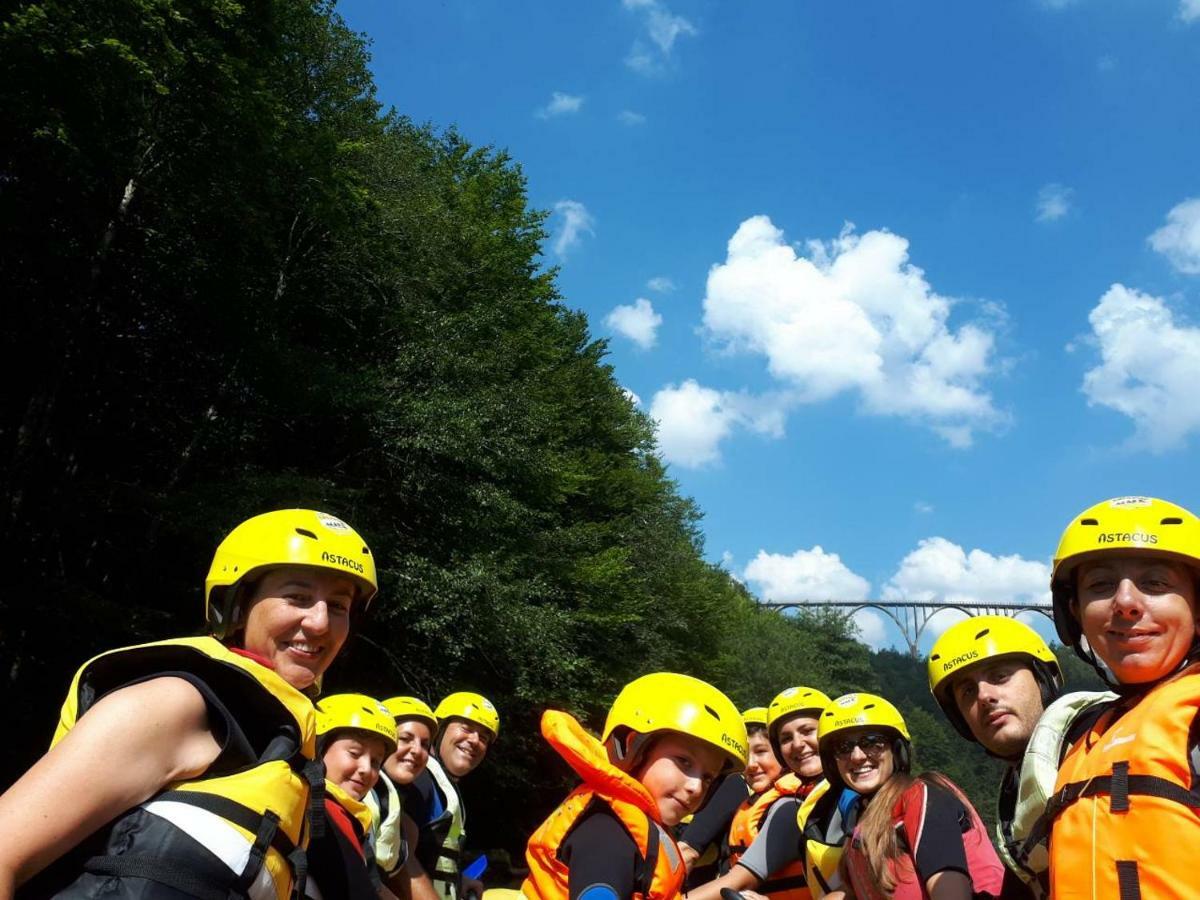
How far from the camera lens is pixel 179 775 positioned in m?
A: 2.27

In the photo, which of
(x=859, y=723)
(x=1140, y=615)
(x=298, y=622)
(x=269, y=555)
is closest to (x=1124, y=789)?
(x=1140, y=615)

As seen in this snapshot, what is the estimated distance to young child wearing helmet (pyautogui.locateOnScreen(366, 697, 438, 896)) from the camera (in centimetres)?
581

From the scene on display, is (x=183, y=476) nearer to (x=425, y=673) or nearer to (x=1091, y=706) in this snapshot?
(x=425, y=673)

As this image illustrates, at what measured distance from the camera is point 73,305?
18.5m

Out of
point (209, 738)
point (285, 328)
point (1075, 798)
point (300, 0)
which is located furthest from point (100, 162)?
point (1075, 798)

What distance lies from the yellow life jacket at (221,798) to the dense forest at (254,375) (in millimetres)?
9528

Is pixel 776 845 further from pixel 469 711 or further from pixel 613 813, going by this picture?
pixel 469 711

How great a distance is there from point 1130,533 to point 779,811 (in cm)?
403

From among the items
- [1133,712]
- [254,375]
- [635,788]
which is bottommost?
[635,788]

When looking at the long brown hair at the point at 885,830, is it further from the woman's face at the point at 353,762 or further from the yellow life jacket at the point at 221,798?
the woman's face at the point at 353,762

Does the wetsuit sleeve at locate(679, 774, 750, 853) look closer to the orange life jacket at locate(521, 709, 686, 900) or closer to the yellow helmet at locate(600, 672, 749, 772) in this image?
the yellow helmet at locate(600, 672, 749, 772)

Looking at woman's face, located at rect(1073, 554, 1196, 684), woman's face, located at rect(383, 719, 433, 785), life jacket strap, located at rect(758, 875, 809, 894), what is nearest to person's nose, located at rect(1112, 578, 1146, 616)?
woman's face, located at rect(1073, 554, 1196, 684)

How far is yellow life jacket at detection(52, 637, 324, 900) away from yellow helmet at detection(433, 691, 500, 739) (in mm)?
6250

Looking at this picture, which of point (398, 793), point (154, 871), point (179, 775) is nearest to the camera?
point (154, 871)
